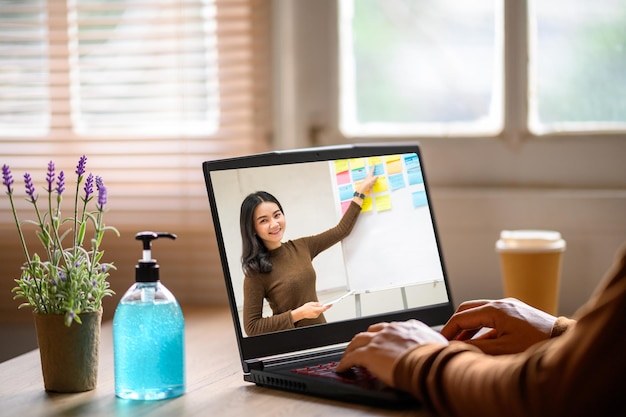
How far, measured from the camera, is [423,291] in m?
1.49

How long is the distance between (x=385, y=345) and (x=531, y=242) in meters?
0.74

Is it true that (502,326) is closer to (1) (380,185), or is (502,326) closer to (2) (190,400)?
(1) (380,185)

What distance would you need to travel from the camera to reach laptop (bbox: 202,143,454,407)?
126cm

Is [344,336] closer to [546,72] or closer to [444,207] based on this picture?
[444,207]

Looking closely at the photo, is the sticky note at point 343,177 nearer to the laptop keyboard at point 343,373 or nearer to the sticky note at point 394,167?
the sticky note at point 394,167

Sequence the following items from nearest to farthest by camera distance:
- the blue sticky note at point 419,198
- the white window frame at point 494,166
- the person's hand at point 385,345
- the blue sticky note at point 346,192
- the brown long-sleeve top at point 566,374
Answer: the brown long-sleeve top at point 566,374
the person's hand at point 385,345
the blue sticky note at point 346,192
the blue sticky note at point 419,198
the white window frame at point 494,166

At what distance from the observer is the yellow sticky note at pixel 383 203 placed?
146 cm

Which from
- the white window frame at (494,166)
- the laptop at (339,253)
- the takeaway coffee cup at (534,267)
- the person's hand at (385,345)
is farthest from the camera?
the white window frame at (494,166)

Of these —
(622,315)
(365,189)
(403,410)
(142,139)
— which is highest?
(142,139)

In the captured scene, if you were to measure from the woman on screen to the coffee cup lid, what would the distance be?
1.89ft

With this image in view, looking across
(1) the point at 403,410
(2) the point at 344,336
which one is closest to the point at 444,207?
(2) the point at 344,336

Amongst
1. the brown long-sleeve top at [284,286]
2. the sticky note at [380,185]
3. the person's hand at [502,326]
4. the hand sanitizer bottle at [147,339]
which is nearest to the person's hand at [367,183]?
the sticky note at [380,185]

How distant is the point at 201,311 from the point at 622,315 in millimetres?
1224

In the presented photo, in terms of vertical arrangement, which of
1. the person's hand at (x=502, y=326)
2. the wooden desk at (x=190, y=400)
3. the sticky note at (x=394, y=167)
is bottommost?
the wooden desk at (x=190, y=400)
